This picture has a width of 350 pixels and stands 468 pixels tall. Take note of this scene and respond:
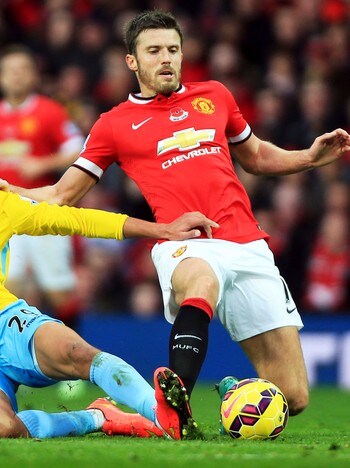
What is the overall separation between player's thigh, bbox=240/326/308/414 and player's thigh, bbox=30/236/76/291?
3795 mm

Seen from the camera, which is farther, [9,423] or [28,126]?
[28,126]

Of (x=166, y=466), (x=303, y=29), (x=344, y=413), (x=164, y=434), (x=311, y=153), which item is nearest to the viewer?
(x=166, y=466)

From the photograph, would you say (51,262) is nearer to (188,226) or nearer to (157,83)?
(157,83)

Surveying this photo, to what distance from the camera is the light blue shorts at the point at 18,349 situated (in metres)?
6.14

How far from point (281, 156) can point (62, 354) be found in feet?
7.59

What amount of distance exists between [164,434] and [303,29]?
8.69 meters

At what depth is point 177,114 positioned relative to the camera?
281 inches

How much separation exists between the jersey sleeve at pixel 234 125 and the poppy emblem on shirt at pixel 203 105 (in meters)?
0.16

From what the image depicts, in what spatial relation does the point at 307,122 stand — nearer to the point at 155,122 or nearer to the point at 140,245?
the point at 140,245

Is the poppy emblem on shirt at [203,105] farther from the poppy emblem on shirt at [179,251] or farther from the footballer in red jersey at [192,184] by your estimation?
the poppy emblem on shirt at [179,251]

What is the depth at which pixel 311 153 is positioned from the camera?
7512 mm

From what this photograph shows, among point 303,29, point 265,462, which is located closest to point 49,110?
point 303,29

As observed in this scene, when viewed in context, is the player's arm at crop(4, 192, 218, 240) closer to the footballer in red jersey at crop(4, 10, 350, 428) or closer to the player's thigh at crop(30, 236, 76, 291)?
the footballer in red jersey at crop(4, 10, 350, 428)

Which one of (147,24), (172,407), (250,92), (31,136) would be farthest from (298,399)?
(250,92)
